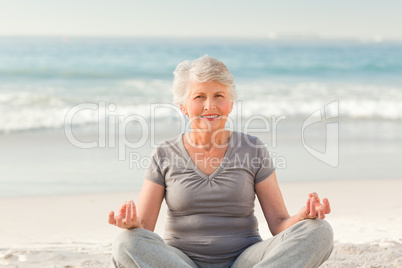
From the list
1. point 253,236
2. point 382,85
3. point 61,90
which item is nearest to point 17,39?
point 61,90

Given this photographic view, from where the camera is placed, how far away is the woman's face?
285 cm

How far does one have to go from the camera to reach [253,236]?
2.88m

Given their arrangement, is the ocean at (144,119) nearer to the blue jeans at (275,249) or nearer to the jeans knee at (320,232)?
the blue jeans at (275,249)

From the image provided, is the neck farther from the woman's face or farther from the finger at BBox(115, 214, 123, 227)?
the finger at BBox(115, 214, 123, 227)

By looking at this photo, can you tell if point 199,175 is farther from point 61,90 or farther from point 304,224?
point 61,90

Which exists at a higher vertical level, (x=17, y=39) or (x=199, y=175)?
(x=17, y=39)

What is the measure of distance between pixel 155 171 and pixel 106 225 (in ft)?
7.26

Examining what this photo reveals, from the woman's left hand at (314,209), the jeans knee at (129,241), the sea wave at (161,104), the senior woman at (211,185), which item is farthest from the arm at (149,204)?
the sea wave at (161,104)

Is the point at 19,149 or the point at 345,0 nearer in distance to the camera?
the point at 19,149

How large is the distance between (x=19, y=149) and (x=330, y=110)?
7.44 metres

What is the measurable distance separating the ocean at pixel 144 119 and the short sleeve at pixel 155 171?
2.98 metres

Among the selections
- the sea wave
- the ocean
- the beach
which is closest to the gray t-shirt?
the beach

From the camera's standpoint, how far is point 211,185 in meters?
2.82

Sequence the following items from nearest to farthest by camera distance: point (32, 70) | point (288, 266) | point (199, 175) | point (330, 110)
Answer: point (288, 266), point (199, 175), point (330, 110), point (32, 70)
